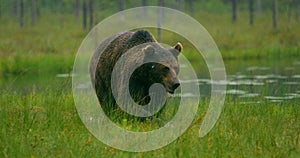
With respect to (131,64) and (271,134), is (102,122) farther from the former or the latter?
(271,134)

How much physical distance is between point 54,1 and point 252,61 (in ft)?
115

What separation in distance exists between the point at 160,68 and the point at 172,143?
1.39m

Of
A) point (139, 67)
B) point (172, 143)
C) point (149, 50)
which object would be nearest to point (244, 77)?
point (139, 67)

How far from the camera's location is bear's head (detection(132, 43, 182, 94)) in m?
6.91

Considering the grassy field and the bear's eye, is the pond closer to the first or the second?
the grassy field

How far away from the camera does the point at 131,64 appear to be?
24.7ft

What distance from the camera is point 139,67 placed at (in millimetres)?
7348

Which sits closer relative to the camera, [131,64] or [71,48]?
[131,64]

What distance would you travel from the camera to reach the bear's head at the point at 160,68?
6914 millimetres

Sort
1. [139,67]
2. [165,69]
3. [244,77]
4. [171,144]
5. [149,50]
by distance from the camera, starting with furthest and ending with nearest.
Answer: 1. [244,77]
2. [139,67]
3. [149,50]
4. [165,69]
5. [171,144]

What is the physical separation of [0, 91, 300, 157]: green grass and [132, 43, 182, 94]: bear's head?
66 centimetres

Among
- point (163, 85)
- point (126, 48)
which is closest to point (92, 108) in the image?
point (126, 48)

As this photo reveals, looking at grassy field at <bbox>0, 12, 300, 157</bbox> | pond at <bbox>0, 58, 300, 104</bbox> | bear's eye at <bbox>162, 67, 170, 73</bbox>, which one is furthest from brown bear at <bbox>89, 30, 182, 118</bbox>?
pond at <bbox>0, 58, 300, 104</bbox>

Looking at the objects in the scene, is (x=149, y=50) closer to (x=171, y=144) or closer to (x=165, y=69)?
(x=165, y=69)
